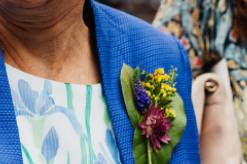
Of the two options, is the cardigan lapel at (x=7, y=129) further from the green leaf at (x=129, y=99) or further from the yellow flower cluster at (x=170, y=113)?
the yellow flower cluster at (x=170, y=113)

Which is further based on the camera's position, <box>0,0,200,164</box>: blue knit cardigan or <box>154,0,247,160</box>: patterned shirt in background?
<box>154,0,247,160</box>: patterned shirt in background

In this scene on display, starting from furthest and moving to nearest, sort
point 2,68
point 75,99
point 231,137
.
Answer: point 231,137 → point 75,99 → point 2,68

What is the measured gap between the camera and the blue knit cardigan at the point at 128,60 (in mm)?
1918

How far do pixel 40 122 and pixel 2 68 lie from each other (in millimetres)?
164

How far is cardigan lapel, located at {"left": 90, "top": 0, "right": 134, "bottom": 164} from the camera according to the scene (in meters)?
1.90

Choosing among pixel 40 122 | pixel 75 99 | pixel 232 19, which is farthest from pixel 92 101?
pixel 232 19

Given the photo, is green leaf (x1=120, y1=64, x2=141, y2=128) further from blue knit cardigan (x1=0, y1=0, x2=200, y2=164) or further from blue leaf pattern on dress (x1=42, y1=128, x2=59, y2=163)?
blue leaf pattern on dress (x1=42, y1=128, x2=59, y2=163)

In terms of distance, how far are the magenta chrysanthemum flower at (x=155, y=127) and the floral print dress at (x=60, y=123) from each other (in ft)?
0.39

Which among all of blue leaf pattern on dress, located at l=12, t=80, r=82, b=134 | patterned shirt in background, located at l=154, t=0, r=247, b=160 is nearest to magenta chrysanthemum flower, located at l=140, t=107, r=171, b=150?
blue leaf pattern on dress, located at l=12, t=80, r=82, b=134

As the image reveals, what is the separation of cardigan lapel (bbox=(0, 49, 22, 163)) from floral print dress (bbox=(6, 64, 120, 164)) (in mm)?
32

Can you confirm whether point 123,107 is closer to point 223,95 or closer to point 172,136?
point 172,136

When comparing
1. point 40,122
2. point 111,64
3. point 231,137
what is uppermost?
point 111,64

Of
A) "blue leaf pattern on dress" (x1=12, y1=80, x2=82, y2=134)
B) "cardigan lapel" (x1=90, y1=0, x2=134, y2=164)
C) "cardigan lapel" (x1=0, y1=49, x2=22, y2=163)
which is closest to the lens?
"cardigan lapel" (x1=0, y1=49, x2=22, y2=163)

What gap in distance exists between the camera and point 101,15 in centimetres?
207
